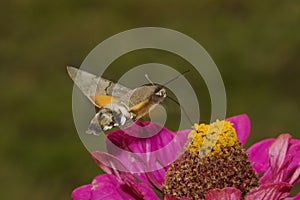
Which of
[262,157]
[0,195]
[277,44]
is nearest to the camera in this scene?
[262,157]

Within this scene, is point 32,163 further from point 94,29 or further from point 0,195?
point 94,29

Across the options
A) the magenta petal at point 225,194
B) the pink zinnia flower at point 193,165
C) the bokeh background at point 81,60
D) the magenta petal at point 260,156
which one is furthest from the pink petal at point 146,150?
the bokeh background at point 81,60

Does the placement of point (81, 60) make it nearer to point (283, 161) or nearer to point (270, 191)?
point (283, 161)

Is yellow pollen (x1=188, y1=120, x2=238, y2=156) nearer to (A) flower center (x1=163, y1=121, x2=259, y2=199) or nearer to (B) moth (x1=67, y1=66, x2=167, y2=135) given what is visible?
(A) flower center (x1=163, y1=121, x2=259, y2=199)

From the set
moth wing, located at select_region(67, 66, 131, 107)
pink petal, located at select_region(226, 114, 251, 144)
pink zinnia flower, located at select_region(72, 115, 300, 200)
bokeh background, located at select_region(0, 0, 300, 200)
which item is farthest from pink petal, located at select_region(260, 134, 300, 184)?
bokeh background, located at select_region(0, 0, 300, 200)

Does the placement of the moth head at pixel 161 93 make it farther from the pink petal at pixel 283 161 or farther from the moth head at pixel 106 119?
the pink petal at pixel 283 161

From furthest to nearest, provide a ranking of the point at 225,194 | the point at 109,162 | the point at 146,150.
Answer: the point at 146,150, the point at 109,162, the point at 225,194

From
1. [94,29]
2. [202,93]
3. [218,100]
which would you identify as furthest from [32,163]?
[218,100]

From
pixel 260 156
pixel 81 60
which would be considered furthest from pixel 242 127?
pixel 81 60
